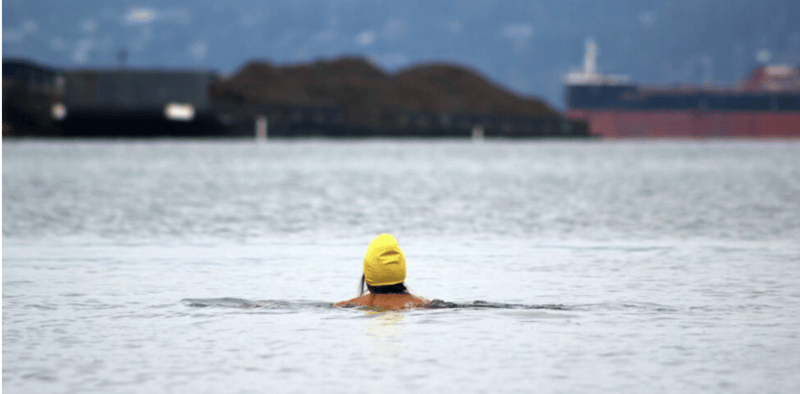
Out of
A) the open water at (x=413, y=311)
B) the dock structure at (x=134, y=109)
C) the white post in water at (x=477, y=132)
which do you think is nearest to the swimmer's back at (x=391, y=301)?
the open water at (x=413, y=311)

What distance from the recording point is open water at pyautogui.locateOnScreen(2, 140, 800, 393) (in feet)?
32.4

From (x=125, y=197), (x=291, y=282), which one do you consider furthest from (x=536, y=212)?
(x=291, y=282)

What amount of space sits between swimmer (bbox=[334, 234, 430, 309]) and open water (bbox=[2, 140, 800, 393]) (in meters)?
0.22

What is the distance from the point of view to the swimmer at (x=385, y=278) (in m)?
12.4

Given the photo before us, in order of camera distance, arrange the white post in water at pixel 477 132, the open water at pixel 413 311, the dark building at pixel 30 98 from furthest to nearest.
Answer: the white post in water at pixel 477 132 < the dark building at pixel 30 98 < the open water at pixel 413 311

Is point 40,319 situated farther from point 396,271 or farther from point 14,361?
point 396,271

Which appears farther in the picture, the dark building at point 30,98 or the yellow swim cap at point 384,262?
the dark building at point 30,98

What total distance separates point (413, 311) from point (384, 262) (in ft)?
2.95

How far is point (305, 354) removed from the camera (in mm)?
10742

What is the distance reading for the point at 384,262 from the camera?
12477mm

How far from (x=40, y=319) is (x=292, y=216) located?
17.7m

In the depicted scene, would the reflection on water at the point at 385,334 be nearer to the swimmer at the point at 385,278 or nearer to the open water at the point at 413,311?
the open water at the point at 413,311

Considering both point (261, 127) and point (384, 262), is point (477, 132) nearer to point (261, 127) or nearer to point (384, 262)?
point (261, 127)

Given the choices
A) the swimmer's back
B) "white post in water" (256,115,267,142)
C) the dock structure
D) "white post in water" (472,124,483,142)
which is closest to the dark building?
the dock structure
